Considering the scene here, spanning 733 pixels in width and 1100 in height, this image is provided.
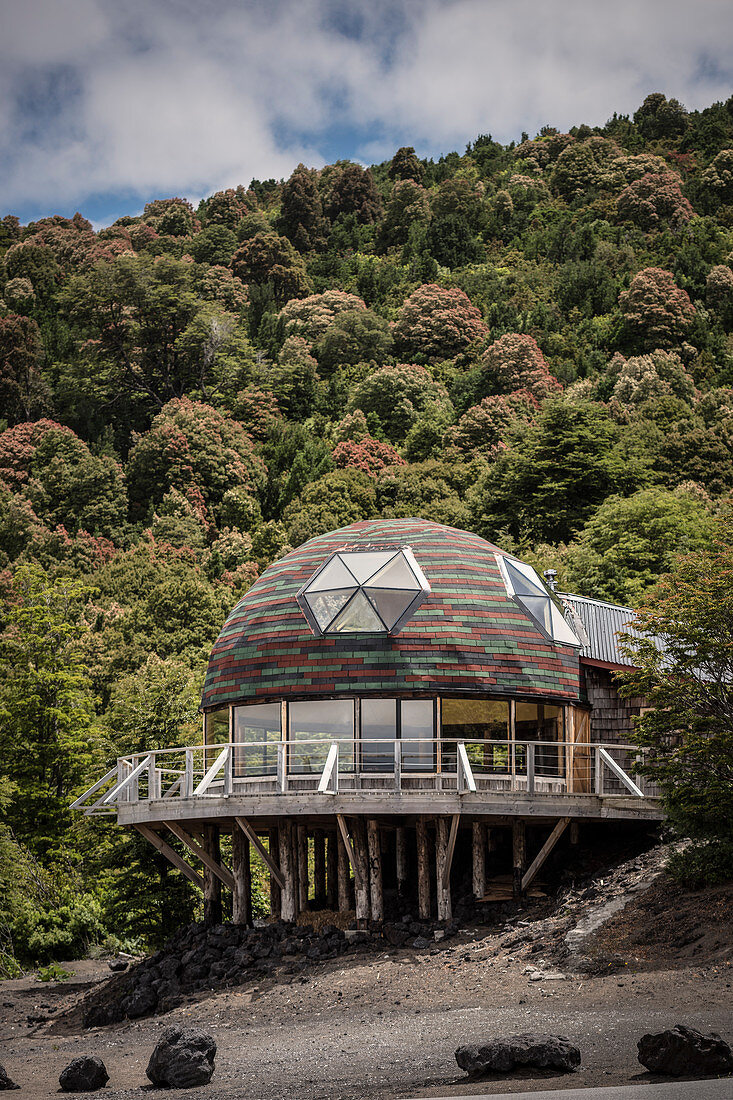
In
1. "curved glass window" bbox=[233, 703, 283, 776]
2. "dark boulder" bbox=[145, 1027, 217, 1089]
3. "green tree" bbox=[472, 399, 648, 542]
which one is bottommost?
"dark boulder" bbox=[145, 1027, 217, 1089]

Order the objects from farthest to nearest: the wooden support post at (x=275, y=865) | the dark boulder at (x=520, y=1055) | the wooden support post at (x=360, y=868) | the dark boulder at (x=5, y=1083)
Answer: the wooden support post at (x=275, y=865) < the wooden support post at (x=360, y=868) < the dark boulder at (x=5, y=1083) < the dark boulder at (x=520, y=1055)

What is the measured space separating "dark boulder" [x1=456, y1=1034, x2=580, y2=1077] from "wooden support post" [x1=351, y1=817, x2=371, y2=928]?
936 cm

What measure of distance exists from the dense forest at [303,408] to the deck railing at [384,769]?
19.7 feet

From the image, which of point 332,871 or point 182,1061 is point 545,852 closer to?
point 332,871

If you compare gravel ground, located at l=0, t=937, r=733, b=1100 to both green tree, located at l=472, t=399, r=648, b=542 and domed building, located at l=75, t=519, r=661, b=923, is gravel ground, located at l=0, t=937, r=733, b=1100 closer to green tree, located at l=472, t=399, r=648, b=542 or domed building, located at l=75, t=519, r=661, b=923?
domed building, located at l=75, t=519, r=661, b=923

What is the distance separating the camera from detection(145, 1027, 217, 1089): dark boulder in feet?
48.2

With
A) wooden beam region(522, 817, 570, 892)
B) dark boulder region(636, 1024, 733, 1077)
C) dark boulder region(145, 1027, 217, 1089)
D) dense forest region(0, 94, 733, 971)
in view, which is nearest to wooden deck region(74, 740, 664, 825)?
wooden beam region(522, 817, 570, 892)

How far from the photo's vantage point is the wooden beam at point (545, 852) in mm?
22781

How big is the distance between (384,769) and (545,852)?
3365mm

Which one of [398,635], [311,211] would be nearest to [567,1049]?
[398,635]

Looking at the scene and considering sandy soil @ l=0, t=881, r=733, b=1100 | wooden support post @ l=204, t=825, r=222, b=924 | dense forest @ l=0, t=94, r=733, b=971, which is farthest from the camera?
dense forest @ l=0, t=94, r=733, b=971

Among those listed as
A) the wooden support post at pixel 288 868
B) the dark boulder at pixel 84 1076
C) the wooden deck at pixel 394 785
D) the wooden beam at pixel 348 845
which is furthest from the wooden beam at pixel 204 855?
the dark boulder at pixel 84 1076

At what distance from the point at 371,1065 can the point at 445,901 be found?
26.0 feet

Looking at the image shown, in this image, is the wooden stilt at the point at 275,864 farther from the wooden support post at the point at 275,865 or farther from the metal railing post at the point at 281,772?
the metal railing post at the point at 281,772
